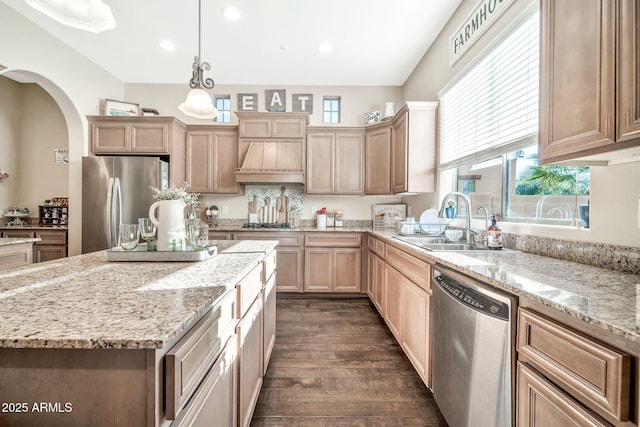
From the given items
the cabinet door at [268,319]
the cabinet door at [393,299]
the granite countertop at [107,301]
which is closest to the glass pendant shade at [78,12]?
the granite countertop at [107,301]

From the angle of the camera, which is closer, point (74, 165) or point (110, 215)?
point (110, 215)

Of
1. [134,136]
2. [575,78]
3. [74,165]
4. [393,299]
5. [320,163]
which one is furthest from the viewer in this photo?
[320,163]

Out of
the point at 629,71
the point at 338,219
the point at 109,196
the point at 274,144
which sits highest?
the point at 274,144

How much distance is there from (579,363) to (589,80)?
997 mm

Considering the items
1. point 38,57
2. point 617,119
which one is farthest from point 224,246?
point 38,57

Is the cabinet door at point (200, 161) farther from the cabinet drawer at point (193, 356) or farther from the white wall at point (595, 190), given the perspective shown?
the cabinet drawer at point (193, 356)

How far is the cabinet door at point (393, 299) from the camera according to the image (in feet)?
7.45

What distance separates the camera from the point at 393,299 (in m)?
2.47

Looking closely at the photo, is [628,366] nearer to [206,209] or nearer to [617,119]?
[617,119]

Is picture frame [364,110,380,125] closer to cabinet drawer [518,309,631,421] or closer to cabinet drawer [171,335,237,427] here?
cabinet drawer [518,309,631,421]

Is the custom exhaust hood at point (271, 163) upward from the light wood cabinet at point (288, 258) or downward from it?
upward

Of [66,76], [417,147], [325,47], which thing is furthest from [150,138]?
[417,147]

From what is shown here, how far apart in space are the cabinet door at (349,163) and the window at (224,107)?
1.80 metres

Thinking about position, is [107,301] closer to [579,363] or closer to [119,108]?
[579,363]
